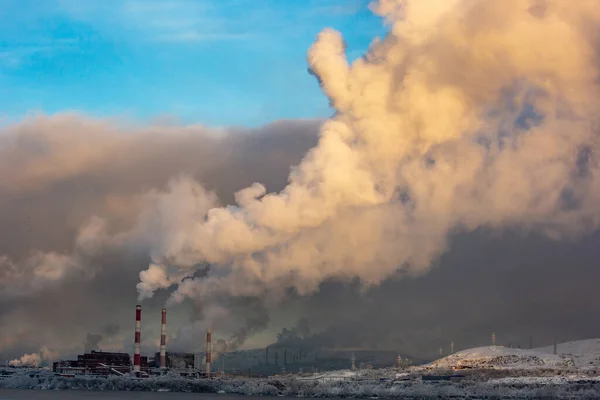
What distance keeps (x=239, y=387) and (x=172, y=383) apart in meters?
16.5

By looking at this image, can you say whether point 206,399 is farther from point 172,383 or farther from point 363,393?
point 172,383

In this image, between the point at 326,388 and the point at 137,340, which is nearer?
the point at 326,388

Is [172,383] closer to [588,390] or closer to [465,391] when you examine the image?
[465,391]

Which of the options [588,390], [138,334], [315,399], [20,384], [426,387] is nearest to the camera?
[315,399]

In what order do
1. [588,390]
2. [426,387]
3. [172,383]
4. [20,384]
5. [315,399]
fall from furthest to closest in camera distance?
[20,384], [172,383], [426,387], [588,390], [315,399]

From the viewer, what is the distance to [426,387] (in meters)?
141

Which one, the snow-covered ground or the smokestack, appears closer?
the snow-covered ground

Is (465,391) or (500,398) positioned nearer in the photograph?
(500,398)

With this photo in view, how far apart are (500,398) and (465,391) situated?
490 inches

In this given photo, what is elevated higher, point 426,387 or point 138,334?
point 138,334

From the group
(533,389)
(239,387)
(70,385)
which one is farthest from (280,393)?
(70,385)

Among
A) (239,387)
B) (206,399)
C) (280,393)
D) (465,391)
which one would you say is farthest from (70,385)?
(465,391)

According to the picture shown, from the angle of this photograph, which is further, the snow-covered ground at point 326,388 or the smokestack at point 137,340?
the smokestack at point 137,340

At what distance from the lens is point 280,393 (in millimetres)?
142500
